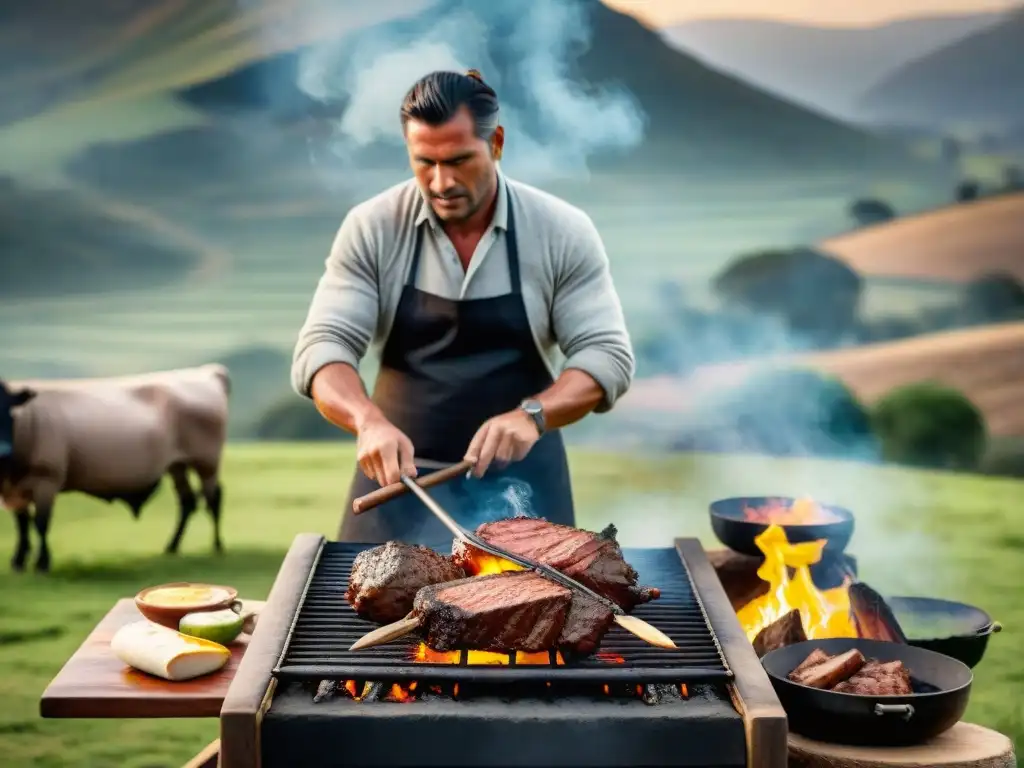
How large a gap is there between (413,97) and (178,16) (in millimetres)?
10878

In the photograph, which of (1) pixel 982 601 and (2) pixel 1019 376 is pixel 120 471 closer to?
(1) pixel 982 601

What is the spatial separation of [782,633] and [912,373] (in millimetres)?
9770

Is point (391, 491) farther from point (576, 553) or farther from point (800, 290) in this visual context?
point (800, 290)

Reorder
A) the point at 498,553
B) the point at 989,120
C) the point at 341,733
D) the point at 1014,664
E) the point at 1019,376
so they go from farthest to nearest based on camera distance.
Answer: the point at 989,120
the point at 1019,376
the point at 1014,664
the point at 498,553
the point at 341,733

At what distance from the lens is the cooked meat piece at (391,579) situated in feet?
10.0

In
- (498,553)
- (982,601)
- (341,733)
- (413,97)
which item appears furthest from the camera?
(982,601)

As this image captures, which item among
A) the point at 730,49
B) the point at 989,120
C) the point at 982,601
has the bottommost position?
the point at 982,601

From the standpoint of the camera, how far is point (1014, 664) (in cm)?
597

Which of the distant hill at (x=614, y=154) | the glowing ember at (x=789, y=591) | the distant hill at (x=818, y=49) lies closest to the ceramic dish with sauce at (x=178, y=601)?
the glowing ember at (x=789, y=591)

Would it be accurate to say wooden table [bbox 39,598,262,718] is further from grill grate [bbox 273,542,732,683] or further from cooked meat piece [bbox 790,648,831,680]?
cooked meat piece [bbox 790,648,831,680]

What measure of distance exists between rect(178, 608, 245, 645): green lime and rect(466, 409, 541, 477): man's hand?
85 cm

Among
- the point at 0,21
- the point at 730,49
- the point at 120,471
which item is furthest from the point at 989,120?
the point at 0,21

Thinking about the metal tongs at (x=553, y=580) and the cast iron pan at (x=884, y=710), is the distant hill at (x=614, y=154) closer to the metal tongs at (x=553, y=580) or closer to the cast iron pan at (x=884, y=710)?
the metal tongs at (x=553, y=580)

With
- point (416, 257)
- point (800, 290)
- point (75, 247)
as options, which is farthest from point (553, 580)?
point (75, 247)
